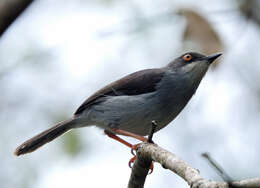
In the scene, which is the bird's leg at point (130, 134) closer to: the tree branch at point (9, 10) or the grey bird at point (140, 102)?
the grey bird at point (140, 102)

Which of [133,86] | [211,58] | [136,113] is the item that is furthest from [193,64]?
[136,113]

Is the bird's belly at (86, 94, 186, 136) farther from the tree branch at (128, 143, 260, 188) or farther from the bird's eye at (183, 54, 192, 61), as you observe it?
the tree branch at (128, 143, 260, 188)

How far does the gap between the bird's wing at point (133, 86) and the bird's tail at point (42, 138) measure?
0.23m

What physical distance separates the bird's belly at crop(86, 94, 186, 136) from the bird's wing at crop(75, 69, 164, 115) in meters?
0.12

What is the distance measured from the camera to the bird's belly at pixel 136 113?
18.0ft

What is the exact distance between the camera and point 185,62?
241 inches

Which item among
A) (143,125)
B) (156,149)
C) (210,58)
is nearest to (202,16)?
(210,58)

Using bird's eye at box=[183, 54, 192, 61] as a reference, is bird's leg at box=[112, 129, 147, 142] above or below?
below

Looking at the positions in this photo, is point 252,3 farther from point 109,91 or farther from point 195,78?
point 109,91

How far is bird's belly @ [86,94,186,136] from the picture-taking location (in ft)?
18.0

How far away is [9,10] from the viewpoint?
2.60 meters

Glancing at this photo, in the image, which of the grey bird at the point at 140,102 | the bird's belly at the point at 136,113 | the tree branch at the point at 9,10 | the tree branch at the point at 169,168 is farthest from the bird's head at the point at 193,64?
the tree branch at the point at 9,10

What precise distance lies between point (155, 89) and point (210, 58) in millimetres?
841

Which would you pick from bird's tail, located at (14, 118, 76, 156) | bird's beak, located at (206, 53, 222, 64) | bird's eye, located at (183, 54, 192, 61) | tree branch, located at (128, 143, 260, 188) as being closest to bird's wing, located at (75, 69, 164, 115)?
bird's tail, located at (14, 118, 76, 156)
